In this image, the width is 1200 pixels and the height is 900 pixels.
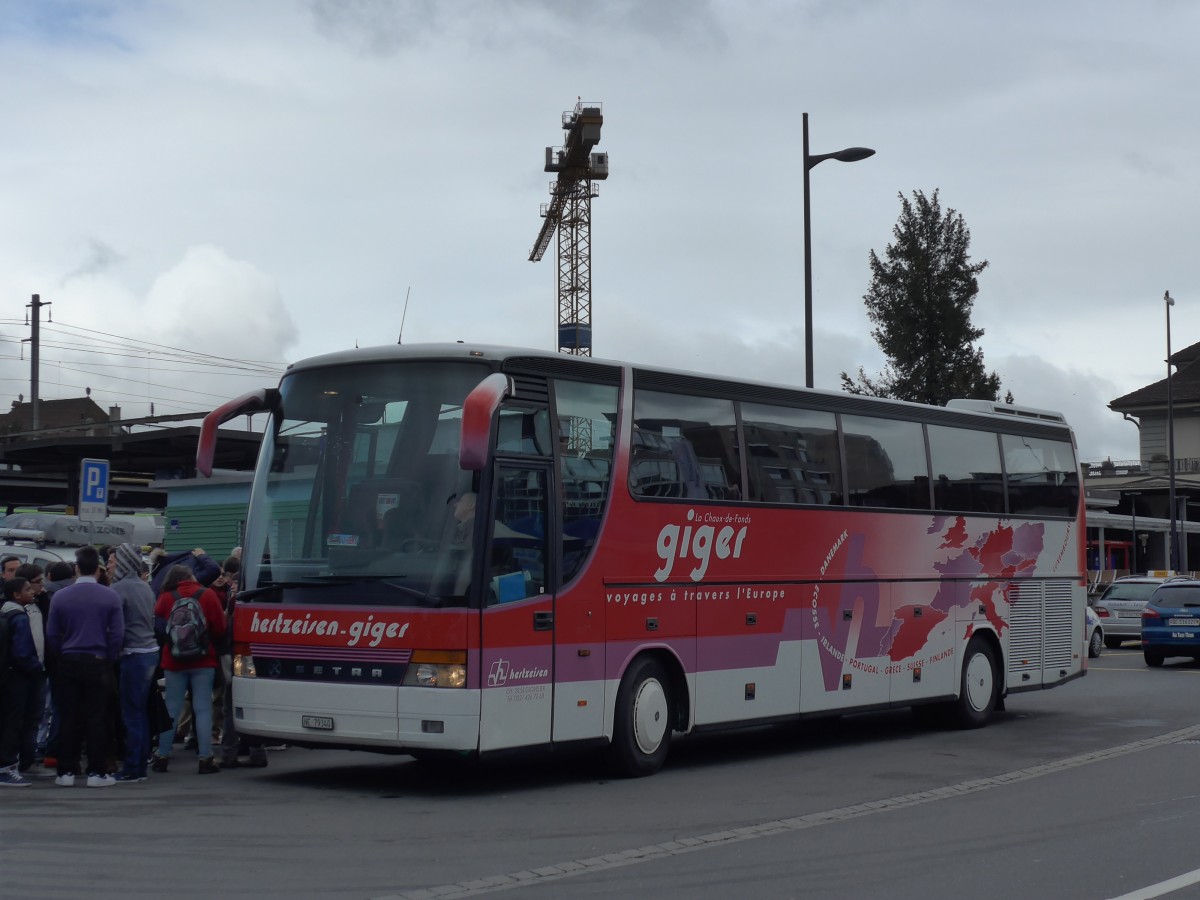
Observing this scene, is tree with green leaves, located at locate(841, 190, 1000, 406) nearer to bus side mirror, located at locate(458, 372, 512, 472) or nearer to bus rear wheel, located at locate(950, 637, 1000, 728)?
bus rear wheel, located at locate(950, 637, 1000, 728)

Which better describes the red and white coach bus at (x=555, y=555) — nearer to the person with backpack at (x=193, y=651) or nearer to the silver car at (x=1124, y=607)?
the person with backpack at (x=193, y=651)

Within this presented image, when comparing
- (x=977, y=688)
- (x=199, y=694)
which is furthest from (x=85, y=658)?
(x=977, y=688)

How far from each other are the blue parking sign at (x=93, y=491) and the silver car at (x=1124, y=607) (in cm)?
2297

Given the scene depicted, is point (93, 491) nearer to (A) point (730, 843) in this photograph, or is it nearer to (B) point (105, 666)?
(B) point (105, 666)

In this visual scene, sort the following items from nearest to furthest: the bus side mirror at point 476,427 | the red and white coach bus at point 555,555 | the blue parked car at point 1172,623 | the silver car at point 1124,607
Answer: the bus side mirror at point 476,427 < the red and white coach bus at point 555,555 < the blue parked car at point 1172,623 < the silver car at point 1124,607

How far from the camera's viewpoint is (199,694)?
12.4 meters

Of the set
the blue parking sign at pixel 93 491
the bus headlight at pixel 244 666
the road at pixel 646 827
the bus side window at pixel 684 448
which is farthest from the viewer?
the blue parking sign at pixel 93 491

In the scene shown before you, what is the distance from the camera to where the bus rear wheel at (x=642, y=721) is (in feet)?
40.4

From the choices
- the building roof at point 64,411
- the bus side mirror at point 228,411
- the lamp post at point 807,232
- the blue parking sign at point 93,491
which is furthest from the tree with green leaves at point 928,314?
the building roof at point 64,411

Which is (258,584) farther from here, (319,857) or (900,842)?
(900,842)

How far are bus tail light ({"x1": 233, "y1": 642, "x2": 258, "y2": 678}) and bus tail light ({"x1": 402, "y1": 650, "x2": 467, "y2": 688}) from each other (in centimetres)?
152

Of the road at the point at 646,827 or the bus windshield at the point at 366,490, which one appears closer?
the road at the point at 646,827

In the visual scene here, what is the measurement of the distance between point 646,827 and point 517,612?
2.13m

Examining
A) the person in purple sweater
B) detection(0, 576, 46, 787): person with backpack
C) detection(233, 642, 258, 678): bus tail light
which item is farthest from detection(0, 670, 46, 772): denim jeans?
detection(233, 642, 258, 678): bus tail light
